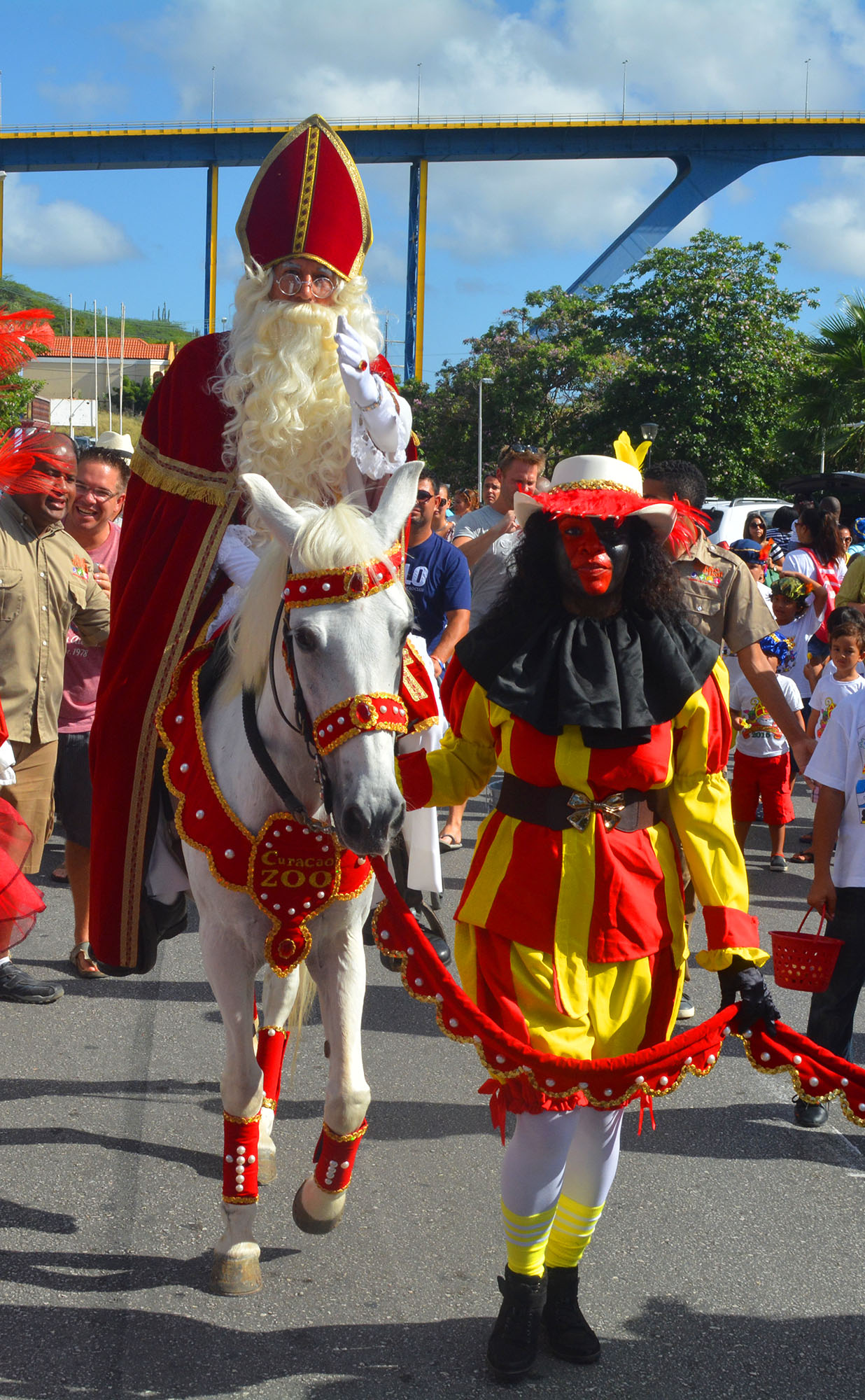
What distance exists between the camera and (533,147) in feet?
177

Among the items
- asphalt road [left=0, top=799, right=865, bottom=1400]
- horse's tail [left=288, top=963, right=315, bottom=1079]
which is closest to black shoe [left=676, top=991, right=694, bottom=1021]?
asphalt road [left=0, top=799, right=865, bottom=1400]

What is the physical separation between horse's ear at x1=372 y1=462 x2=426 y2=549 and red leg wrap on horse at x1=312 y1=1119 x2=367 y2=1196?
1.58 metres

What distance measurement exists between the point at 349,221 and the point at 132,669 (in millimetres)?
1552

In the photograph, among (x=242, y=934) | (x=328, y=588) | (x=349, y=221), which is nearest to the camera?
(x=328, y=588)

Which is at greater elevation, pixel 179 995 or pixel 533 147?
pixel 533 147

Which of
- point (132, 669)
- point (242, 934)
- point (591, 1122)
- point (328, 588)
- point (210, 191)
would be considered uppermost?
point (210, 191)

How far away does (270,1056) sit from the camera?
3.65 m

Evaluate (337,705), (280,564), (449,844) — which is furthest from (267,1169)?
(449,844)

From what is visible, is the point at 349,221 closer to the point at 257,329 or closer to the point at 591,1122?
the point at 257,329

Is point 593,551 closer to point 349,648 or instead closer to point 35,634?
point 349,648

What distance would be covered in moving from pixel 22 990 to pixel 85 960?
362 millimetres

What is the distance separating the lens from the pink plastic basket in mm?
3793

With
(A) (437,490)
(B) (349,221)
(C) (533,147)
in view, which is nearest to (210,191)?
(C) (533,147)

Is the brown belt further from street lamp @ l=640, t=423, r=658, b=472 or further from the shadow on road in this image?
the shadow on road
